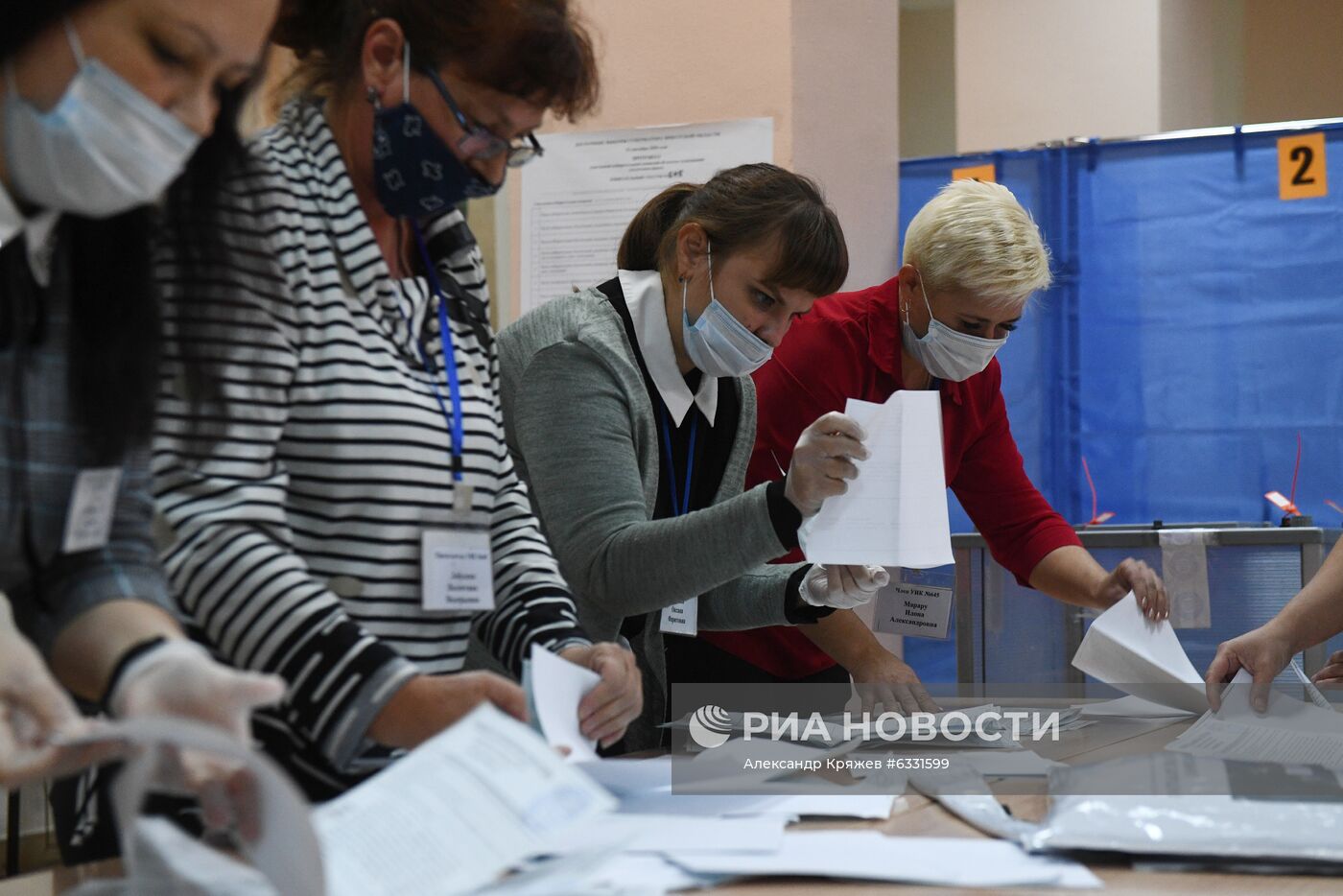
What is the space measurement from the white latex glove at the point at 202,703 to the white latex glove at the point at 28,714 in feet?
0.16

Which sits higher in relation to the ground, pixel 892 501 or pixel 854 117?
pixel 854 117

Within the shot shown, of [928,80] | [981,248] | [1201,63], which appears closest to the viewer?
[981,248]

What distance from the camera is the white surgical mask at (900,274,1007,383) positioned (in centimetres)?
226

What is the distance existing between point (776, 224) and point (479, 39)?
65 cm

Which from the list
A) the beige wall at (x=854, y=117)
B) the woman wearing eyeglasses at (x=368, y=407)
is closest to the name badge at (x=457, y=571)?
the woman wearing eyeglasses at (x=368, y=407)

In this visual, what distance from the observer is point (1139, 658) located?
Answer: 2.00 m

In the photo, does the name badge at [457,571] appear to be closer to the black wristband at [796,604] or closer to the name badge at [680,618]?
the name badge at [680,618]

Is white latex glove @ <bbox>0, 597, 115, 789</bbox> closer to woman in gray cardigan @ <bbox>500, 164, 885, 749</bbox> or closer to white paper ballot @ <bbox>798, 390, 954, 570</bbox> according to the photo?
woman in gray cardigan @ <bbox>500, 164, 885, 749</bbox>

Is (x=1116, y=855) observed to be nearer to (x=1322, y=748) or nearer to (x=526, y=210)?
(x=1322, y=748)

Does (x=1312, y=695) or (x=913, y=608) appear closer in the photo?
(x=1312, y=695)

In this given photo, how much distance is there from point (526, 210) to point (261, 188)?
6.61 ft

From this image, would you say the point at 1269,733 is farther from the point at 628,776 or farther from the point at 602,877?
the point at 602,877

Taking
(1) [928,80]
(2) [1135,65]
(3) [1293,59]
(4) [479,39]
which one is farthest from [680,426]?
(1) [928,80]

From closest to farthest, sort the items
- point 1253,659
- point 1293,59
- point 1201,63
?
point 1253,659 < point 1201,63 < point 1293,59
